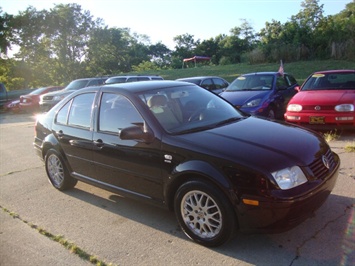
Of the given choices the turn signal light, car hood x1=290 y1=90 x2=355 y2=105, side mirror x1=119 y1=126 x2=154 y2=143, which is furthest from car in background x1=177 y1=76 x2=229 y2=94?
the turn signal light

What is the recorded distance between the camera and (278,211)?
284cm

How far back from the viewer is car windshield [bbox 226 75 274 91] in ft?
30.0

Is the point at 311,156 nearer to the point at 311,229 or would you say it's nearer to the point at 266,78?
the point at 311,229

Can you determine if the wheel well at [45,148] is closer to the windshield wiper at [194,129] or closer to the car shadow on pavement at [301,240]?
the car shadow on pavement at [301,240]

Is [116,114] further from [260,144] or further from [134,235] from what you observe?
[260,144]

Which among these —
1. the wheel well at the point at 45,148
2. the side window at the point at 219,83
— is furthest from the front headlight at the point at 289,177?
the side window at the point at 219,83

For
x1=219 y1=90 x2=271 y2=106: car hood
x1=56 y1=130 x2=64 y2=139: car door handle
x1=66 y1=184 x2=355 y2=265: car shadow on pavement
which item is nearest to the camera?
x1=66 y1=184 x2=355 y2=265: car shadow on pavement

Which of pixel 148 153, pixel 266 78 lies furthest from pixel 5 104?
pixel 148 153

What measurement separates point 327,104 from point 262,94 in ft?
6.33

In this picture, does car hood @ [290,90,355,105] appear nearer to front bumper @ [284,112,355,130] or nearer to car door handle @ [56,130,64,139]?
front bumper @ [284,112,355,130]

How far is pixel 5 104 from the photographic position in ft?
66.9

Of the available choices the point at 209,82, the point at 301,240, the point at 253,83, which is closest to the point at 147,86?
the point at 301,240

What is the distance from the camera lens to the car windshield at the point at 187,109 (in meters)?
3.75

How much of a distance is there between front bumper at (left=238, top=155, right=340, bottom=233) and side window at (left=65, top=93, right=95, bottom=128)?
246cm
